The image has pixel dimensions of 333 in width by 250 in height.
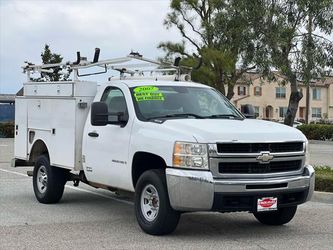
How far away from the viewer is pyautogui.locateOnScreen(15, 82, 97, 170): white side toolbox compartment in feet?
29.9

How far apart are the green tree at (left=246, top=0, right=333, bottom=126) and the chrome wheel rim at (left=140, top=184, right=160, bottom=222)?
6919 mm

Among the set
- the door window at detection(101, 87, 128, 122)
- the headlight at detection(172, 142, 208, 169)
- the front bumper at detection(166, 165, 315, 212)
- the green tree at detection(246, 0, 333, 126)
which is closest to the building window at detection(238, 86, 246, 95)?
the green tree at detection(246, 0, 333, 126)

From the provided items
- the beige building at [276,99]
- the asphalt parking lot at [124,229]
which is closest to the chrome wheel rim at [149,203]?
the asphalt parking lot at [124,229]

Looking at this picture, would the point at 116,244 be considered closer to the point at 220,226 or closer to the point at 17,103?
the point at 220,226

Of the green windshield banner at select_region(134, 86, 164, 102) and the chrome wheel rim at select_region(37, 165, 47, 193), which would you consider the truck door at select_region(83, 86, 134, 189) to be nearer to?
the green windshield banner at select_region(134, 86, 164, 102)

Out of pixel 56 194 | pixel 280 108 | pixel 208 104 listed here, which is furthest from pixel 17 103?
pixel 280 108

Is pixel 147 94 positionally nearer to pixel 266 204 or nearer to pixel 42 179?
pixel 266 204

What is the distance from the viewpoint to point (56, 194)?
9.73 m

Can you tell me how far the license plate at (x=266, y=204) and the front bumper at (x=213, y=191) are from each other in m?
0.05

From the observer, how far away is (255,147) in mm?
7059

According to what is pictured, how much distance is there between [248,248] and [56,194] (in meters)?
4.04

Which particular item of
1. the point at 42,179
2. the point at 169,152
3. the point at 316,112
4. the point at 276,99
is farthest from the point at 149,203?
the point at 316,112

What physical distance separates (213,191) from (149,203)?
107 cm

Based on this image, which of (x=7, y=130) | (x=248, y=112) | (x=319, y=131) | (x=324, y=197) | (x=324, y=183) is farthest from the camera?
(x=7, y=130)
